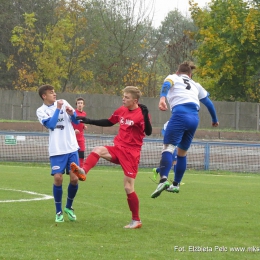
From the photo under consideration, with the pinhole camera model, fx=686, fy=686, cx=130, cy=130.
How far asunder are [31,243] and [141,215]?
128 inches

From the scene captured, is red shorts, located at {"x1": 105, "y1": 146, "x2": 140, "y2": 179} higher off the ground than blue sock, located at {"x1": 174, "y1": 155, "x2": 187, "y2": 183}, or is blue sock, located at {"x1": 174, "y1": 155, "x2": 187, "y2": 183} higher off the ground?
red shorts, located at {"x1": 105, "y1": 146, "x2": 140, "y2": 179}

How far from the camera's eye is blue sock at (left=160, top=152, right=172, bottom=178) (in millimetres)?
10266

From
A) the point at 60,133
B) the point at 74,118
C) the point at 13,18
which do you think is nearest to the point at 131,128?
the point at 74,118

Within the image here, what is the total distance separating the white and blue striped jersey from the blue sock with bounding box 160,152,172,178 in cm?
134

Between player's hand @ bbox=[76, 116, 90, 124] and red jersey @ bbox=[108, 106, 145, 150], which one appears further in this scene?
player's hand @ bbox=[76, 116, 90, 124]

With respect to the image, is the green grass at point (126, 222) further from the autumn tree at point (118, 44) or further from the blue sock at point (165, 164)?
the autumn tree at point (118, 44)

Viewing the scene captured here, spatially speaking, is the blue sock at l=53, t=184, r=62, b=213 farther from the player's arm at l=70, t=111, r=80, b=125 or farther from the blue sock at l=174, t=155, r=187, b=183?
the blue sock at l=174, t=155, r=187, b=183

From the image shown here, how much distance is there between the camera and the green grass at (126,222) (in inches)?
301

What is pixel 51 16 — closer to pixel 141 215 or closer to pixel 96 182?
pixel 96 182

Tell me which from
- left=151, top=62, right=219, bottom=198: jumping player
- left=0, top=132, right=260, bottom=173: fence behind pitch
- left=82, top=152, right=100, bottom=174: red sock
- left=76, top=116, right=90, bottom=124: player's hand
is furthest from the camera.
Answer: left=0, top=132, right=260, bottom=173: fence behind pitch

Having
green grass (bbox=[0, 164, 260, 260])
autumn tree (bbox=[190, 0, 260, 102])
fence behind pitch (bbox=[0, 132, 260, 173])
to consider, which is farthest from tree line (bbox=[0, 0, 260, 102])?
green grass (bbox=[0, 164, 260, 260])

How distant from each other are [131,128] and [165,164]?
1.05 metres

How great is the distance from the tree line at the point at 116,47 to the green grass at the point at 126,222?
90.7 feet

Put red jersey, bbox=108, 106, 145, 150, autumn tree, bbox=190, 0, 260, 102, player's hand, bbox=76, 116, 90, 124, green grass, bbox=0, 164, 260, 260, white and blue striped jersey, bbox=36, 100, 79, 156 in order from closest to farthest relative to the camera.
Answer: green grass, bbox=0, 164, 260, 260 → red jersey, bbox=108, 106, 145, 150 → player's hand, bbox=76, 116, 90, 124 → white and blue striped jersey, bbox=36, 100, 79, 156 → autumn tree, bbox=190, 0, 260, 102
